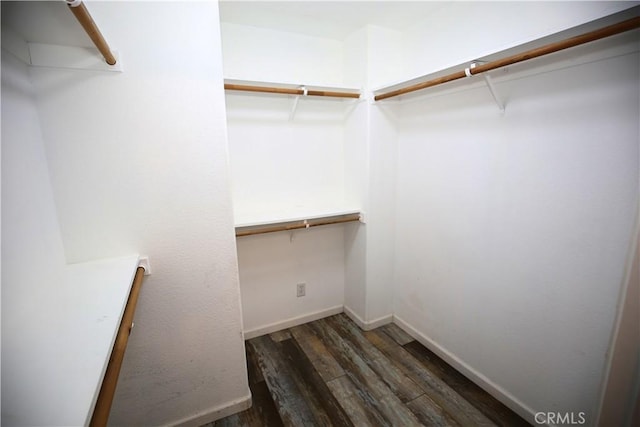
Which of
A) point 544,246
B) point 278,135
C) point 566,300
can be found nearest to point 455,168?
point 544,246

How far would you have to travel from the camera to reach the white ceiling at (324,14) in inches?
65.6

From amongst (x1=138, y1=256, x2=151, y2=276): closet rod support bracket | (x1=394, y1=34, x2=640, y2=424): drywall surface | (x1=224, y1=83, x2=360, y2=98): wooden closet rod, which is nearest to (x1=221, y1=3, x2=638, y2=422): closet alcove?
(x1=394, y1=34, x2=640, y2=424): drywall surface

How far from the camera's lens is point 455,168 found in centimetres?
177

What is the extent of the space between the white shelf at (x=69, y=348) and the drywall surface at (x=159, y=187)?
348mm

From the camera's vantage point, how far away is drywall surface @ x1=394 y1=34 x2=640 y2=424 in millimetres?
1158

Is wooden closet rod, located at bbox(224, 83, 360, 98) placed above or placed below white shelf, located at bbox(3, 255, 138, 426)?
above

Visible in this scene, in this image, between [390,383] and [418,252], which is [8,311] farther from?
[418,252]

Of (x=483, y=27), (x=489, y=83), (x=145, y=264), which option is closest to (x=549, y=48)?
(x=489, y=83)

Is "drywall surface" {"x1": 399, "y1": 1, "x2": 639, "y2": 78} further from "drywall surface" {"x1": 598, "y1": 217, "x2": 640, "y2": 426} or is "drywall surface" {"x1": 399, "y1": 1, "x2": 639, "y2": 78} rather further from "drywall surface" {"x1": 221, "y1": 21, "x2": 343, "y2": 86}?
"drywall surface" {"x1": 598, "y1": 217, "x2": 640, "y2": 426}

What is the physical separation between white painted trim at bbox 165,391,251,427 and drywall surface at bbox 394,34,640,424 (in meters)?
1.33

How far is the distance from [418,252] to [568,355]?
37.8 inches

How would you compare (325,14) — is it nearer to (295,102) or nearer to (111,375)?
(295,102)

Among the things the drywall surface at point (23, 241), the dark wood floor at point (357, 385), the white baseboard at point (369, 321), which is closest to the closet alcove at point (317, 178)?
the drywall surface at point (23, 241)

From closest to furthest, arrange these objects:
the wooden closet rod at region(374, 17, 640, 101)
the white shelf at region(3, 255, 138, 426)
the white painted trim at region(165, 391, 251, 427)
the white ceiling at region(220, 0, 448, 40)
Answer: the white shelf at region(3, 255, 138, 426)
the wooden closet rod at region(374, 17, 640, 101)
the white painted trim at region(165, 391, 251, 427)
the white ceiling at region(220, 0, 448, 40)
